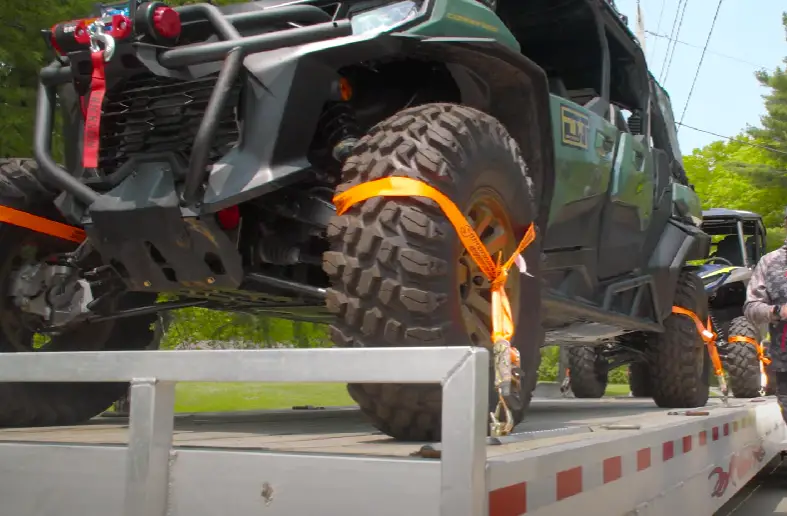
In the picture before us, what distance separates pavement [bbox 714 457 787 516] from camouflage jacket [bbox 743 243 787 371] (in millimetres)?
1639

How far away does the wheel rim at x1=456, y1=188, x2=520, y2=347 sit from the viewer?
130 inches

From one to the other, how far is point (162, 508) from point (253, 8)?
7.99 feet

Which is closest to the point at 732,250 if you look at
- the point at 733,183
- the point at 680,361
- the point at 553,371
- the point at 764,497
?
the point at 764,497

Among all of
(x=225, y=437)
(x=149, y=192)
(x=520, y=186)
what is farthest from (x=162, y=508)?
(x=520, y=186)

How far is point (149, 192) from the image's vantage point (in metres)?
3.35

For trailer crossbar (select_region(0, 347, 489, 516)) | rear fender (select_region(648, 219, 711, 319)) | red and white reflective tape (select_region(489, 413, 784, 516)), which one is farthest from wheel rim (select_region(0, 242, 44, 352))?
rear fender (select_region(648, 219, 711, 319))

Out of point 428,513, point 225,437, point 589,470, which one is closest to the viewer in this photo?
point 428,513

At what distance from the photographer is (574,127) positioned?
453 centimetres

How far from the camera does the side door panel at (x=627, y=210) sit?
522 centimetres

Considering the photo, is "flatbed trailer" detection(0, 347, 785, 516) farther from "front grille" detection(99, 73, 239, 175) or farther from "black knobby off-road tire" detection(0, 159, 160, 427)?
"black knobby off-road tire" detection(0, 159, 160, 427)

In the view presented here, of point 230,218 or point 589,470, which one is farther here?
point 230,218

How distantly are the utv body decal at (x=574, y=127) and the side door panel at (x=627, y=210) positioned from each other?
21.5 inches

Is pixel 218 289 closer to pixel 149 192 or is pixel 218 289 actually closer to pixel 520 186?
pixel 149 192

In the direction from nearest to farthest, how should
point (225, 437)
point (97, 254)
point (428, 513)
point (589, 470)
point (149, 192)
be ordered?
point (428, 513)
point (589, 470)
point (225, 437)
point (149, 192)
point (97, 254)
